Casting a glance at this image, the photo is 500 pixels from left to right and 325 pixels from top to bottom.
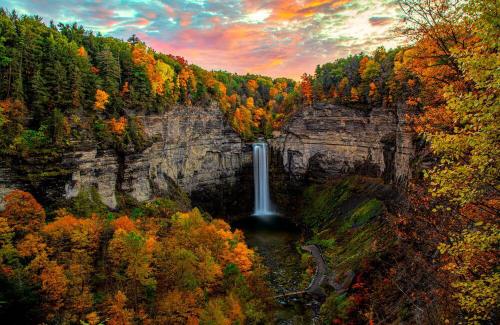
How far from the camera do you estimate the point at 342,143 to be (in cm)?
7225

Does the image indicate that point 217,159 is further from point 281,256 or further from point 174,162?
point 281,256

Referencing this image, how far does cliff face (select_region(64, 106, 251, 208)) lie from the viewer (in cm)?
4816

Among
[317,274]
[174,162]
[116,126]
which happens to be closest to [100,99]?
[116,126]

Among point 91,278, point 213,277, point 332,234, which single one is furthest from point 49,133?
point 332,234

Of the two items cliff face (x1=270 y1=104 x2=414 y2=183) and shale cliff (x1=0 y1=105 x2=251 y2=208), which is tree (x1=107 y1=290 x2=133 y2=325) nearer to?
shale cliff (x1=0 y1=105 x2=251 y2=208)

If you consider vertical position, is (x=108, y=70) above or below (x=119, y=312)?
above

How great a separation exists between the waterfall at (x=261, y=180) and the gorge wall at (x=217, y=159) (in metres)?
1.51

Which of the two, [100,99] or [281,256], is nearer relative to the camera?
[100,99]

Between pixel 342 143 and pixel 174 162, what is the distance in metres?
32.4

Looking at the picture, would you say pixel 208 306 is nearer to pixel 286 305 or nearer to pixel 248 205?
pixel 286 305

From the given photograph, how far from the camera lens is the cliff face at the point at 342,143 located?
194 ft

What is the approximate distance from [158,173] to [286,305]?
33.1 meters

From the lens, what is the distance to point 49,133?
144 feet

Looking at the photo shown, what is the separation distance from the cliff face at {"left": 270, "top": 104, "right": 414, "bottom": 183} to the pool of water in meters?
13.3
